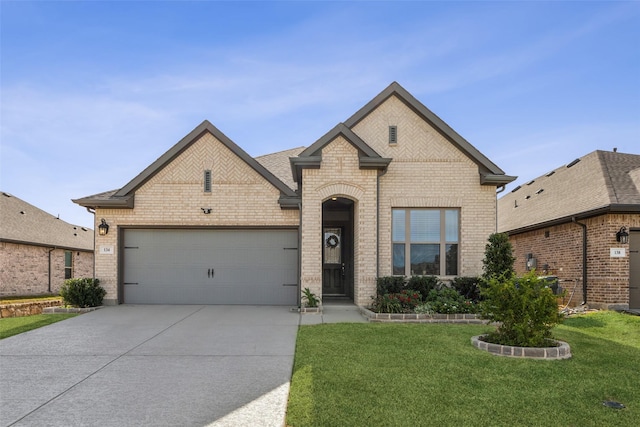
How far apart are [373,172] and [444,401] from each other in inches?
319

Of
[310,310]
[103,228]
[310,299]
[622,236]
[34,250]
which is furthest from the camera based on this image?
[34,250]

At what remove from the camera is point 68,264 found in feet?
77.5

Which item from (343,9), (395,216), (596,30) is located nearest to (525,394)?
(395,216)

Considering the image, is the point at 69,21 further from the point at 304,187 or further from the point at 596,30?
the point at 596,30

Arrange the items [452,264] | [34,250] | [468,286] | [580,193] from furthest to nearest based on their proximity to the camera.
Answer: [34,250]
[580,193]
[452,264]
[468,286]

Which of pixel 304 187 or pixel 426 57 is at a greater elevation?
pixel 426 57

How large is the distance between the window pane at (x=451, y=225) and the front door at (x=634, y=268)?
537cm

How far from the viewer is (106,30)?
11891 mm

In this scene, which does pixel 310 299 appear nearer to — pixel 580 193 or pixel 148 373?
pixel 148 373

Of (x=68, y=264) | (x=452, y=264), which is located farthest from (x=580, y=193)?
(x=68, y=264)

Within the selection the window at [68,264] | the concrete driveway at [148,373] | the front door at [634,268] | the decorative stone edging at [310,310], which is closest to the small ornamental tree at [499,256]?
the front door at [634,268]

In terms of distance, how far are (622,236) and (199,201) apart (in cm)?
1284

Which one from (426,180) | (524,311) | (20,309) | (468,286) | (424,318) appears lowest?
(20,309)

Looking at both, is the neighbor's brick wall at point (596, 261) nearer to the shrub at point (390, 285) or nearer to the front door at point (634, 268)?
the front door at point (634, 268)
